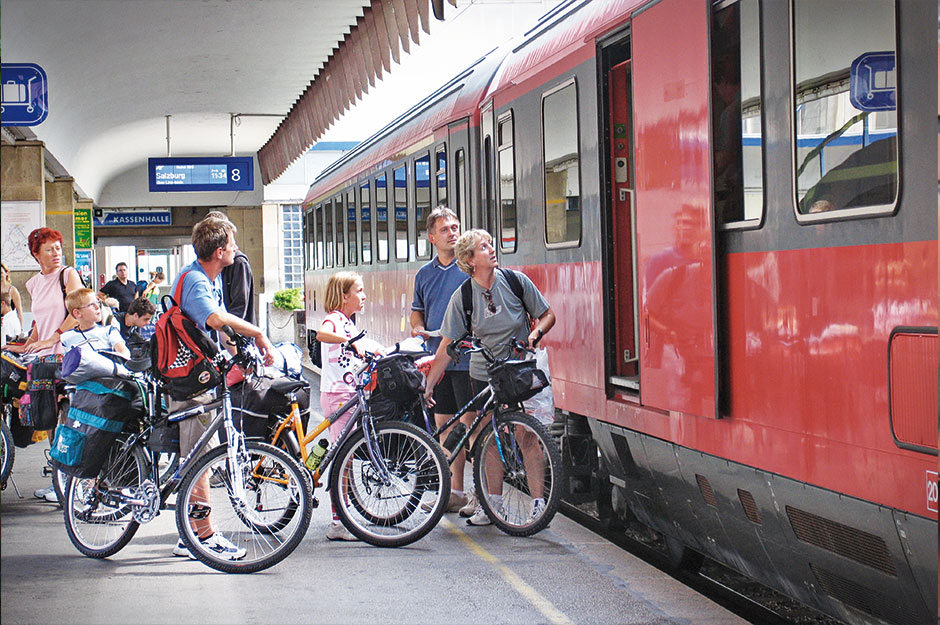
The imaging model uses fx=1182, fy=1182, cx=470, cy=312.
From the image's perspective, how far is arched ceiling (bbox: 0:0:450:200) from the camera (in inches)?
602

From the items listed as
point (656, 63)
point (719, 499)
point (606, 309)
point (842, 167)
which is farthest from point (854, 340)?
point (606, 309)

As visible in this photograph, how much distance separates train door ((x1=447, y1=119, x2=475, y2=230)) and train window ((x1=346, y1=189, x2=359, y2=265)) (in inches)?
263

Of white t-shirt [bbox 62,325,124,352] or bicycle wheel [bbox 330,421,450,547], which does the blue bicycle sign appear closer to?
white t-shirt [bbox 62,325,124,352]

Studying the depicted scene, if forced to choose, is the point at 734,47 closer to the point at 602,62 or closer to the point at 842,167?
the point at 842,167

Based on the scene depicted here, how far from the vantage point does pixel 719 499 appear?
19.3 ft

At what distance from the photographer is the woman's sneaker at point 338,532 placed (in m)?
7.26

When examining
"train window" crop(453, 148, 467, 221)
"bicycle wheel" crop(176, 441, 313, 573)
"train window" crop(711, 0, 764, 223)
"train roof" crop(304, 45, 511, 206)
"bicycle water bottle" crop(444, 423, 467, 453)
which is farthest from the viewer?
"train window" crop(453, 148, 467, 221)

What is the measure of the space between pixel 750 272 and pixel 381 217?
1055cm

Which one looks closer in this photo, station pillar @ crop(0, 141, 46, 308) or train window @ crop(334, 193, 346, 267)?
train window @ crop(334, 193, 346, 267)

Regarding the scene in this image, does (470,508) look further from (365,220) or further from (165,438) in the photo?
(365,220)

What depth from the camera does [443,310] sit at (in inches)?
315

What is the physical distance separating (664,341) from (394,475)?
1808mm

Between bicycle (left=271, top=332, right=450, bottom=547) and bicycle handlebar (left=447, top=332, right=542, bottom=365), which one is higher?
bicycle handlebar (left=447, top=332, right=542, bottom=365)

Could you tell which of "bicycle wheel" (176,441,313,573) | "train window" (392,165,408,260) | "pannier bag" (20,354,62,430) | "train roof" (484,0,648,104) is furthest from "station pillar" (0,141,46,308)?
"bicycle wheel" (176,441,313,573)
